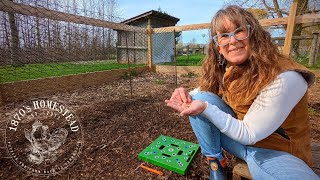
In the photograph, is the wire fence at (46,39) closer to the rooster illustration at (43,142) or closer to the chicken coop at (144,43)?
the rooster illustration at (43,142)

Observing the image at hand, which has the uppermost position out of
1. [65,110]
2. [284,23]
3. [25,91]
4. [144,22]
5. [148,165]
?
[144,22]

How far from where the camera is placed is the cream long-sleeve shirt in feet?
2.94

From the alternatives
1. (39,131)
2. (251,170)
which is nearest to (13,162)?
(39,131)

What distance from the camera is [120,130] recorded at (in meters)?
2.10

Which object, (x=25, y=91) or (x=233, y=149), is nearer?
(x=233, y=149)

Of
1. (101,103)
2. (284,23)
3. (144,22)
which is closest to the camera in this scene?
(101,103)

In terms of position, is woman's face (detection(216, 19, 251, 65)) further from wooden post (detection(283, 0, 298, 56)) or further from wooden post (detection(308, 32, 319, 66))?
wooden post (detection(308, 32, 319, 66))

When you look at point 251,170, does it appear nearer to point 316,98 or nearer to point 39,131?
point 39,131

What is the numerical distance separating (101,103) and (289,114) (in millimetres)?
2506

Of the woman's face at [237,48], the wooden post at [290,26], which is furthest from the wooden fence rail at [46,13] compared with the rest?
the wooden post at [290,26]

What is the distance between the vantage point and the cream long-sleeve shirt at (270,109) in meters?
0.90

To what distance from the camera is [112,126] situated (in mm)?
2172

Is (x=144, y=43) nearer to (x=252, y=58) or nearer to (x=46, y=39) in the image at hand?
(x=46, y=39)

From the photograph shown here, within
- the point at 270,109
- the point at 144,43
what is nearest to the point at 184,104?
the point at 270,109
